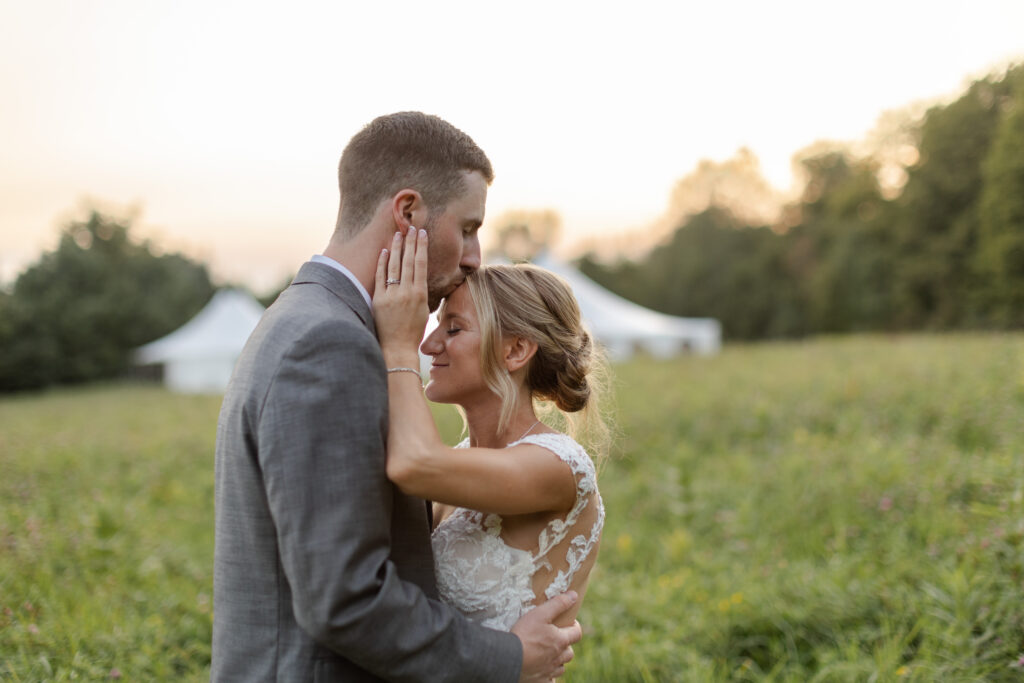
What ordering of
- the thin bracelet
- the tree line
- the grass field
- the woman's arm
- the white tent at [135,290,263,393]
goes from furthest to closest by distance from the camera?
1. the white tent at [135,290,263,393]
2. the tree line
3. the grass field
4. the thin bracelet
5. the woman's arm

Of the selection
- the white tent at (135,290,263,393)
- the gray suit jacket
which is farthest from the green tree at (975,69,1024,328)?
the gray suit jacket

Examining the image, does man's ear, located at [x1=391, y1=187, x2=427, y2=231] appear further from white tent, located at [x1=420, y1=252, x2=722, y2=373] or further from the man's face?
white tent, located at [x1=420, y1=252, x2=722, y2=373]

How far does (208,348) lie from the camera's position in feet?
97.8

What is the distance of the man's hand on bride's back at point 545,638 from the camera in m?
1.97

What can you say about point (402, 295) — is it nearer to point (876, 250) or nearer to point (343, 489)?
point (343, 489)

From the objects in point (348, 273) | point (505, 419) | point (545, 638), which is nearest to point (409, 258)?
point (348, 273)

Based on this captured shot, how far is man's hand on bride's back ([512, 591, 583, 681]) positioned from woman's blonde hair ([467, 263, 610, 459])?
21.1 inches

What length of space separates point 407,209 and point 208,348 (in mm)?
30119

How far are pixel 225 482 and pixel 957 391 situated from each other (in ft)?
30.2

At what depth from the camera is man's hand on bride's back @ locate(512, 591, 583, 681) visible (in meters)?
1.97

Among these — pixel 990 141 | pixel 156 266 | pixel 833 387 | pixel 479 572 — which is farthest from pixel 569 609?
pixel 156 266

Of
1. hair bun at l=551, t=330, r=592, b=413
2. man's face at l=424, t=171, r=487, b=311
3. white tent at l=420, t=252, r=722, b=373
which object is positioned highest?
man's face at l=424, t=171, r=487, b=311

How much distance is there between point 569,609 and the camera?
2166 millimetres

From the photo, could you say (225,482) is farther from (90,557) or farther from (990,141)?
(990,141)
